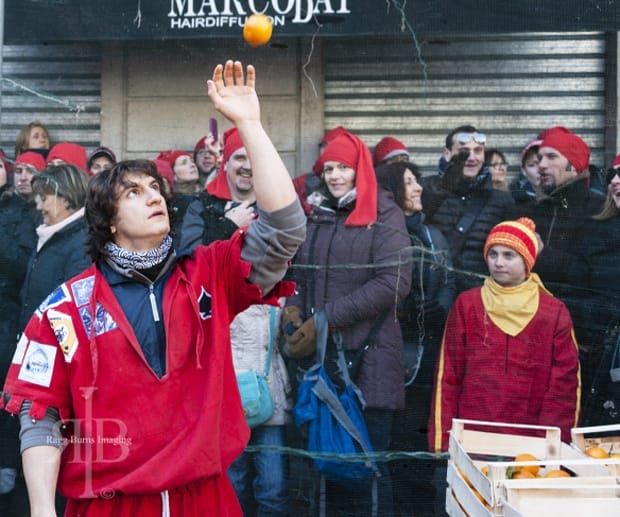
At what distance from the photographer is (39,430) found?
106 inches

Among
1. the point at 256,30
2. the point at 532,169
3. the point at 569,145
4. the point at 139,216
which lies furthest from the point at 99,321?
the point at 569,145

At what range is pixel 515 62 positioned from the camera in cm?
493

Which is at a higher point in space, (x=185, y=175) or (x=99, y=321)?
(x=185, y=175)

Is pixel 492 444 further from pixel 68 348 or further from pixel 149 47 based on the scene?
pixel 149 47

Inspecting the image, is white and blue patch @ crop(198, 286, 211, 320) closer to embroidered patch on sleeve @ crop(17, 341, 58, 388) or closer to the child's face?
embroidered patch on sleeve @ crop(17, 341, 58, 388)

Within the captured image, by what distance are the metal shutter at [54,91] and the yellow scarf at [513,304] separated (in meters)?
2.26

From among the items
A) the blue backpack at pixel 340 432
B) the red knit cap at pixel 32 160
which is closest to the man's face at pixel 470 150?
the blue backpack at pixel 340 432

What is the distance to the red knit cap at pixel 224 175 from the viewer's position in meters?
4.88

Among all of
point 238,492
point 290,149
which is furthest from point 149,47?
point 238,492

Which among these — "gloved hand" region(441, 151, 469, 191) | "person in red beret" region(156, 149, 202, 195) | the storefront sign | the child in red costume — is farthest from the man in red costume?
the storefront sign

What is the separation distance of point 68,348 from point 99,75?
290 centimetres

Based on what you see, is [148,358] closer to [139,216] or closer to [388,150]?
[139,216]

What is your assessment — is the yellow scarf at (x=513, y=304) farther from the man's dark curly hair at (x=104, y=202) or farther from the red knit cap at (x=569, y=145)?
the man's dark curly hair at (x=104, y=202)

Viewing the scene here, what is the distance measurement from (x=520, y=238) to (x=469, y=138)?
588mm
